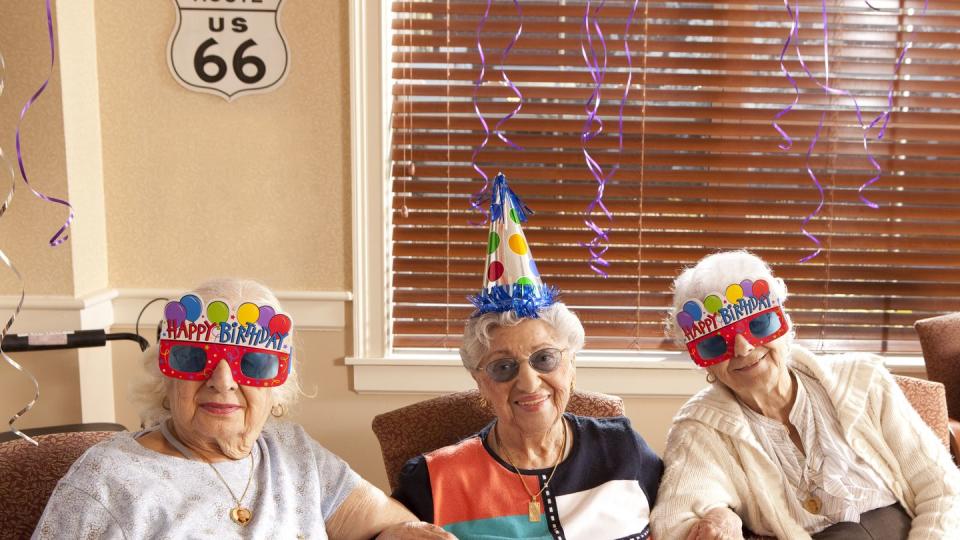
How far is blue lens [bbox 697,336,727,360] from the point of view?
2029mm

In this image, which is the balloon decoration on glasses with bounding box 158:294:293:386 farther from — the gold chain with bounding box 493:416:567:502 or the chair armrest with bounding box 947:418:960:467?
the chair armrest with bounding box 947:418:960:467

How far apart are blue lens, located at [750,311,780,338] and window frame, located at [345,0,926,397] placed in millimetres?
858

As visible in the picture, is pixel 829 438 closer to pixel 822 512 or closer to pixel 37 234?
pixel 822 512

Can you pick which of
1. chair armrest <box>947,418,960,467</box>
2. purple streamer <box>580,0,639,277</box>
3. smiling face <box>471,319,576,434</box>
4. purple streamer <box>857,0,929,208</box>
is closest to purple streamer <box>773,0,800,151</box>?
purple streamer <box>857,0,929,208</box>

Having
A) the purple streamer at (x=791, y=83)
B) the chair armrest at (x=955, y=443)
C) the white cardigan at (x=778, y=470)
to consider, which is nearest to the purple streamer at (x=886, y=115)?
the purple streamer at (x=791, y=83)

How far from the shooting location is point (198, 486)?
1695mm

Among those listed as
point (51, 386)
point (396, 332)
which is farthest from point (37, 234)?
point (396, 332)

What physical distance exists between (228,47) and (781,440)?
6.45ft

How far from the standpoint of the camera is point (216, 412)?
5.60 feet

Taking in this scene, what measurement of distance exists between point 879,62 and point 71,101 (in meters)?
2.57

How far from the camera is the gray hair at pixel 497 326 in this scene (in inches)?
76.9

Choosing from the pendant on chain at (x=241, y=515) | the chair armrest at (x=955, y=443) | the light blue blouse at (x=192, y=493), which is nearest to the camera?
the light blue blouse at (x=192, y=493)

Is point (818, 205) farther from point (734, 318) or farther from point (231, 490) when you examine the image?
point (231, 490)

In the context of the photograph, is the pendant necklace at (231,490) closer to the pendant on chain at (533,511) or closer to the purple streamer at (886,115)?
the pendant on chain at (533,511)
